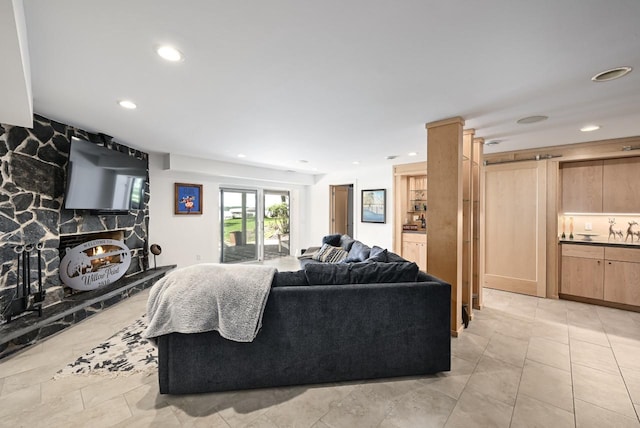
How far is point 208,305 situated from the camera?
1915mm

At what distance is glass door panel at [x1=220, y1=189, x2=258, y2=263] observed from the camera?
6250mm

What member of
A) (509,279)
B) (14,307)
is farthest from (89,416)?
(509,279)

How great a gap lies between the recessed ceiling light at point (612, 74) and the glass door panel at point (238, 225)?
6.05 m

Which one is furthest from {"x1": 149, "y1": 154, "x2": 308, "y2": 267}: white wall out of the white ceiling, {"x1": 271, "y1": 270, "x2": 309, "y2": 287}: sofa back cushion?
{"x1": 271, "y1": 270, "x2": 309, "y2": 287}: sofa back cushion

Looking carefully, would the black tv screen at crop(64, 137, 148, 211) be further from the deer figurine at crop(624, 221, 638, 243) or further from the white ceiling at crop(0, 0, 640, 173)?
the deer figurine at crop(624, 221, 638, 243)

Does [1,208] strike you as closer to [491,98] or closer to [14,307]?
[14,307]

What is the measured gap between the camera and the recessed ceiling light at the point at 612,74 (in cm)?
183

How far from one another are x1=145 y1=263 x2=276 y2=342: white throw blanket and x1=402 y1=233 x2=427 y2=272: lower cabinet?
14.3 feet

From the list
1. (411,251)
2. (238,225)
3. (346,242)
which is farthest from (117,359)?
(411,251)

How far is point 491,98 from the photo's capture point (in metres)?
2.33

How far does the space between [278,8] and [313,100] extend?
3.71ft

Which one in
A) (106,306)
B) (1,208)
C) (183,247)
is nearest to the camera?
(1,208)

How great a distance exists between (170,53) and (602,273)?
566cm

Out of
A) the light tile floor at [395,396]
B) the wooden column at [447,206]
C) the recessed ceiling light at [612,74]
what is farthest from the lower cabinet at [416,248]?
the recessed ceiling light at [612,74]
